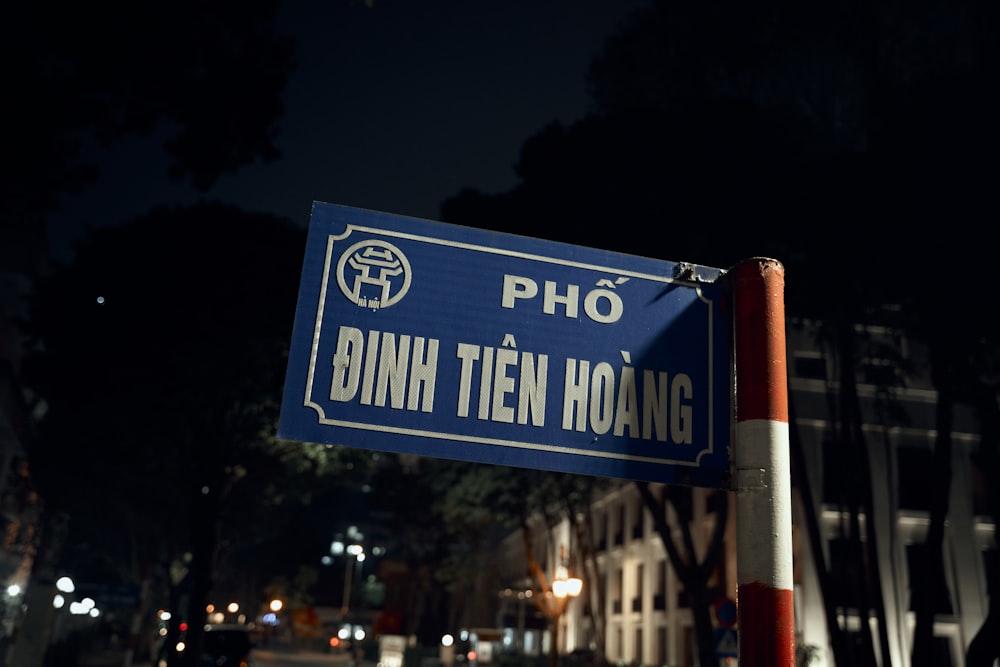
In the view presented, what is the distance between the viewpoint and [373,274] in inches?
95.7

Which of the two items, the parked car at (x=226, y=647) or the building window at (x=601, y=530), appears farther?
the building window at (x=601, y=530)

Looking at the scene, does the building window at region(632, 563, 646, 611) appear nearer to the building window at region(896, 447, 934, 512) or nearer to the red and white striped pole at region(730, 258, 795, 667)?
the building window at region(896, 447, 934, 512)

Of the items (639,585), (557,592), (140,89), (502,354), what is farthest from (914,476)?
(502,354)

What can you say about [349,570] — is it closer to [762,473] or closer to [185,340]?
[185,340]

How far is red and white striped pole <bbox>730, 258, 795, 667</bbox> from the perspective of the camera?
2102 millimetres

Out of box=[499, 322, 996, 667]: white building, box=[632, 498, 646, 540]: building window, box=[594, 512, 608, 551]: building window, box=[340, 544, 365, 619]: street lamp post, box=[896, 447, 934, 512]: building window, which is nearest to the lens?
box=[499, 322, 996, 667]: white building

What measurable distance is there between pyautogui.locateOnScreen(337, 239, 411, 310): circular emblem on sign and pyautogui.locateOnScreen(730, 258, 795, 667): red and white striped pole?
0.99 meters

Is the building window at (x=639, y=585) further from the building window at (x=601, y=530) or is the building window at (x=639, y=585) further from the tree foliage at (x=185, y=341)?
the tree foliage at (x=185, y=341)

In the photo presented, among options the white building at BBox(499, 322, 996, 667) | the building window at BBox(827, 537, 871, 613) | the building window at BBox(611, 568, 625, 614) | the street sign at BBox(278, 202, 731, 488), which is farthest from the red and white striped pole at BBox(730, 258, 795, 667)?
the building window at BBox(611, 568, 625, 614)

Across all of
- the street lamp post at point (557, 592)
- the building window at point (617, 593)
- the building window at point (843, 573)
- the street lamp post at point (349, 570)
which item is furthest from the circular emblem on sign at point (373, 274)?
the street lamp post at point (349, 570)

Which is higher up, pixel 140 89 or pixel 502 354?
pixel 140 89

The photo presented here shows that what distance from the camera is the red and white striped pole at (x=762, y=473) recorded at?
82.7 inches

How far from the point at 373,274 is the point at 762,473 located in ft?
3.92

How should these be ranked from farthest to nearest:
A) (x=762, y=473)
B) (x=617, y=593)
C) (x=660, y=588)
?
(x=617, y=593) → (x=660, y=588) → (x=762, y=473)
